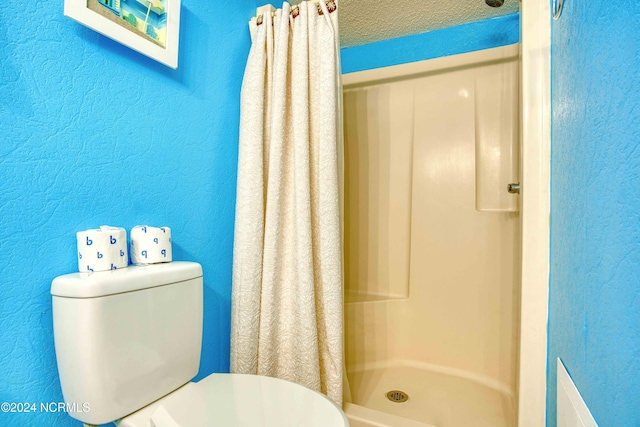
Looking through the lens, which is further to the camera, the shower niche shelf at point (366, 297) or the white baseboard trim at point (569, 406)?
the shower niche shelf at point (366, 297)

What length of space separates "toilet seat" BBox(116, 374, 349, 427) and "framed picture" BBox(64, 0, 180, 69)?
90 centimetres

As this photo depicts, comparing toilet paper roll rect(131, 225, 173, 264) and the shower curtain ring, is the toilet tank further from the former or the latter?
the shower curtain ring

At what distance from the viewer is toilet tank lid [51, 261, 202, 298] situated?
0.73 metres

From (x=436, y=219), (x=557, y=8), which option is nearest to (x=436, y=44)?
(x=436, y=219)

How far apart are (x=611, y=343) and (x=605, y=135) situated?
0.29 meters

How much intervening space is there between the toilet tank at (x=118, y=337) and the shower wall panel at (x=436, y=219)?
1098mm

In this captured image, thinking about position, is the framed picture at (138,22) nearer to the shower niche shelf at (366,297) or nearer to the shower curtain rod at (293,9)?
the shower curtain rod at (293,9)

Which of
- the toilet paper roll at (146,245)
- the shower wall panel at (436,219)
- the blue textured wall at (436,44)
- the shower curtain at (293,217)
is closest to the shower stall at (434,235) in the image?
the shower wall panel at (436,219)

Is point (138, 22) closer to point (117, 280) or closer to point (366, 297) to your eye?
point (117, 280)

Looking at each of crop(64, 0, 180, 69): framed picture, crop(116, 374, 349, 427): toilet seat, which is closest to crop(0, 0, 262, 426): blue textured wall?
crop(64, 0, 180, 69): framed picture

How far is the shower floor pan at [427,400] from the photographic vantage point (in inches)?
54.3

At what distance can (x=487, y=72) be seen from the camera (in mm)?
1672

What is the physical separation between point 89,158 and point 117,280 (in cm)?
32

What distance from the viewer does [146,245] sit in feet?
3.05
